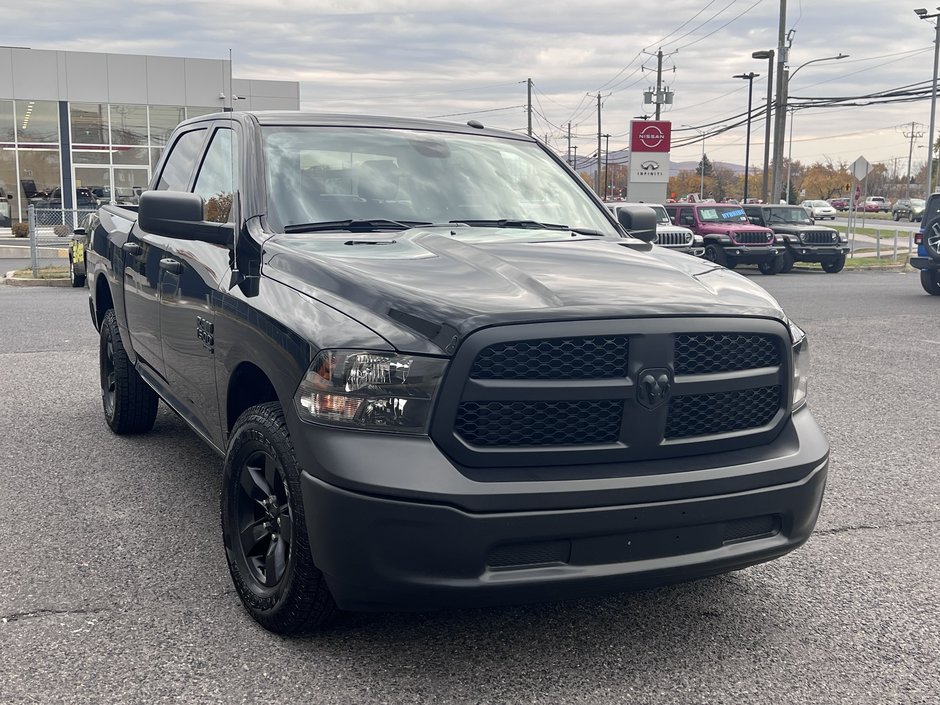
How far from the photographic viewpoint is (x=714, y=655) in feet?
11.1

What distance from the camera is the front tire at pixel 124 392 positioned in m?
6.11

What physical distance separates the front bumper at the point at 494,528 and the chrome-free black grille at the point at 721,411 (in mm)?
109

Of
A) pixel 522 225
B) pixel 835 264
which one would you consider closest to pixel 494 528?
pixel 522 225

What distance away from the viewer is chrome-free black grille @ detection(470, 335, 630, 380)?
2908 mm

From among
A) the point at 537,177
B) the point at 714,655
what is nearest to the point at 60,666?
the point at 714,655

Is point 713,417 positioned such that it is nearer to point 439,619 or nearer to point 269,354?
point 439,619

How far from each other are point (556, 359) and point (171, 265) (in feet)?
7.69

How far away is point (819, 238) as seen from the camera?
25797mm

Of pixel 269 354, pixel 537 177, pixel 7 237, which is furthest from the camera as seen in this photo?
pixel 7 237

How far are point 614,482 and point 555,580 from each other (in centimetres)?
33

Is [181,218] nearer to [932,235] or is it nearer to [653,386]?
[653,386]

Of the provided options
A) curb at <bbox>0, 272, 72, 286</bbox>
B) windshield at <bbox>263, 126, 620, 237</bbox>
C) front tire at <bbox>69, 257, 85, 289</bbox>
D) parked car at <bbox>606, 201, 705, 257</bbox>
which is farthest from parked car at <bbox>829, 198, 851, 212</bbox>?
windshield at <bbox>263, 126, 620, 237</bbox>

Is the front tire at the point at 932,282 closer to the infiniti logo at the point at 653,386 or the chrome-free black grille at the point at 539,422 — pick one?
the infiniti logo at the point at 653,386

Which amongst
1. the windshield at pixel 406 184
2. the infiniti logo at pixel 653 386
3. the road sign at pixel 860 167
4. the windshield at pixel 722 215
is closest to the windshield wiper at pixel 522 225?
the windshield at pixel 406 184
